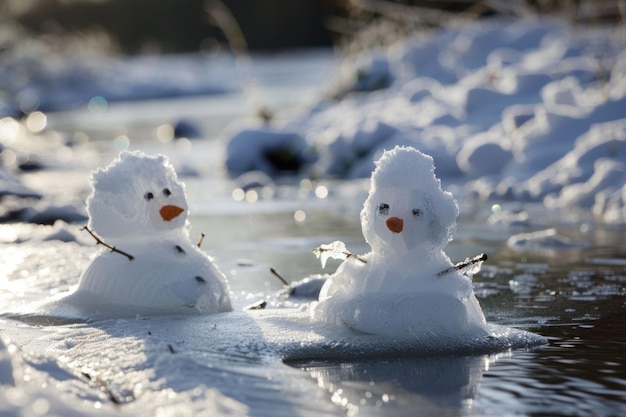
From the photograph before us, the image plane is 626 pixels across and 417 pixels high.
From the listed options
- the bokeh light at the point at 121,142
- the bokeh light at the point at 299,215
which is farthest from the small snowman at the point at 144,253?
the bokeh light at the point at 121,142

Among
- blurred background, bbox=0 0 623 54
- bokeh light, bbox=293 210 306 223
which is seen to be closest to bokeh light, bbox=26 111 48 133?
bokeh light, bbox=293 210 306 223

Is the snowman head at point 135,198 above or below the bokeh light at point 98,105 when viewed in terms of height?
below

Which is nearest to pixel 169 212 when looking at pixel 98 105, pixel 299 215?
pixel 299 215

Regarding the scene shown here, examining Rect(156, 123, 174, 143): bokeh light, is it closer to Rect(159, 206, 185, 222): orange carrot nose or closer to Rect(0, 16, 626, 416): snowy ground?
Rect(0, 16, 626, 416): snowy ground

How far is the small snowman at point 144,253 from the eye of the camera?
5.57 m

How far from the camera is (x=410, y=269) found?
16.4 feet

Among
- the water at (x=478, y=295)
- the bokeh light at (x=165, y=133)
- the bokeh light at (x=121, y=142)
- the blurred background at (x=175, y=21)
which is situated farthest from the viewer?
the blurred background at (x=175, y=21)

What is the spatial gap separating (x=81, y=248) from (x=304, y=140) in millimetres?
7072

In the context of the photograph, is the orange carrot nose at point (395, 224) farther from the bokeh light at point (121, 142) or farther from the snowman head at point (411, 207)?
the bokeh light at point (121, 142)

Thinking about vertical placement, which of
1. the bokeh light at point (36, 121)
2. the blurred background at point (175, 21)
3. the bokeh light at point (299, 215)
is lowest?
the bokeh light at point (299, 215)

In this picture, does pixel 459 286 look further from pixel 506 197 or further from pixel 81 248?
pixel 506 197

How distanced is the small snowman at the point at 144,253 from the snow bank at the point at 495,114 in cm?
494

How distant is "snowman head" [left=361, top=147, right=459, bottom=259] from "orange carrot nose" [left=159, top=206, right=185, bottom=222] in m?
1.22

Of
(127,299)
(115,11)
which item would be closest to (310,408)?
(127,299)
